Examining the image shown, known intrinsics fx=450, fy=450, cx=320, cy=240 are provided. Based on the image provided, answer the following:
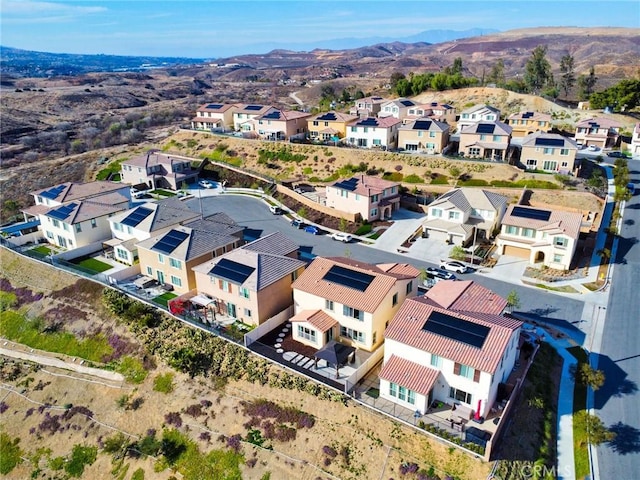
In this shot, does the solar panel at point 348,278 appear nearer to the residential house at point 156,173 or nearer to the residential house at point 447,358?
the residential house at point 447,358

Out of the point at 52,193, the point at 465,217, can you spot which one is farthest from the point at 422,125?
the point at 52,193

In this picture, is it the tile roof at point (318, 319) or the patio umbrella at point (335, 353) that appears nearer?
the patio umbrella at point (335, 353)

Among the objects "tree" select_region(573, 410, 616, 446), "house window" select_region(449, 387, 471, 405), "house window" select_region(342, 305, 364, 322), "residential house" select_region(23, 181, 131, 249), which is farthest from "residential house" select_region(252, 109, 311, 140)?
"tree" select_region(573, 410, 616, 446)

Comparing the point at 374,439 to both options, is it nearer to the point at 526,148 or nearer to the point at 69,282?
the point at 69,282

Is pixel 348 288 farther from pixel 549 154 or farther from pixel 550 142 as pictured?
pixel 550 142

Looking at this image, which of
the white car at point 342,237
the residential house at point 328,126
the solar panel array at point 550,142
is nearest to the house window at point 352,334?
the white car at point 342,237

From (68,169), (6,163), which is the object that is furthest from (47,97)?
(68,169)

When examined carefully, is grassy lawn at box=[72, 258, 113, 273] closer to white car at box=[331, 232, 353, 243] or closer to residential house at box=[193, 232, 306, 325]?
residential house at box=[193, 232, 306, 325]
